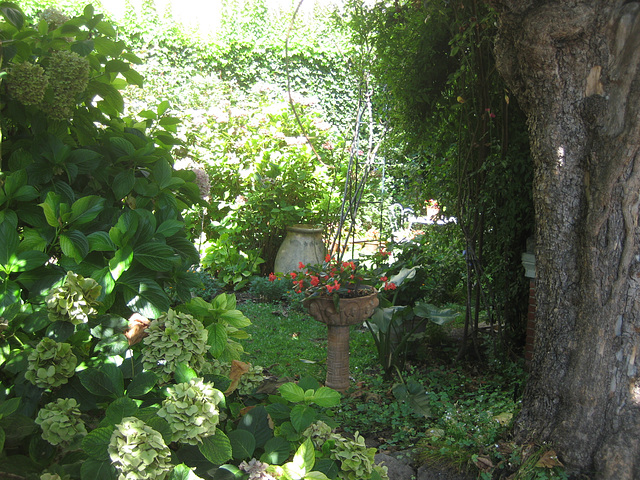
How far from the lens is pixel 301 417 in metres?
1.46

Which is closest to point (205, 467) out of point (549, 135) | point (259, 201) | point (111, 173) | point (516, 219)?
point (111, 173)

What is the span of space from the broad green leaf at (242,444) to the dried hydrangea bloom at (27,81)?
3.26ft

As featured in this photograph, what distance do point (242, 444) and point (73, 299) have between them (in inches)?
21.8

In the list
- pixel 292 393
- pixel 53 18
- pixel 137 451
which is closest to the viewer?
pixel 137 451

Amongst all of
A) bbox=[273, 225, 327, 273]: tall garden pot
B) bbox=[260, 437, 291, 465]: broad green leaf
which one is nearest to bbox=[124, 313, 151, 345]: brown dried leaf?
bbox=[260, 437, 291, 465]: broad green leaf

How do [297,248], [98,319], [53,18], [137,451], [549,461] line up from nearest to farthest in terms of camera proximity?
[137,451] < [98,319] < [53,18] < [549,461] < [297,248]

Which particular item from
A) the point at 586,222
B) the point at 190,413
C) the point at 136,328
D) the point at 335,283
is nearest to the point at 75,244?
the point at 136,328

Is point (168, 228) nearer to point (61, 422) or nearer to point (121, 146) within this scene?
point (121, 146)

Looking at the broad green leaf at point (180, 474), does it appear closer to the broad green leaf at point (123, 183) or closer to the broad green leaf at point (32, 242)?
the broad green leaf at point (32, 242)

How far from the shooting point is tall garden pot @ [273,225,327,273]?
20.9ft

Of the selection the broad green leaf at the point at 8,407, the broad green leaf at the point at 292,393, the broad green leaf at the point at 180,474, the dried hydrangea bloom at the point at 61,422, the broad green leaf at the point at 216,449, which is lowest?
the broad green leaf at the point at 180,474

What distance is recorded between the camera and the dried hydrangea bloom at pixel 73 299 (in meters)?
1.22

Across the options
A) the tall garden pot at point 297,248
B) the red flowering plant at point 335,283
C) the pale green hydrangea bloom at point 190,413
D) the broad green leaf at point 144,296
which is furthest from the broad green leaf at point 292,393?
the tall garden pot at point 297,248

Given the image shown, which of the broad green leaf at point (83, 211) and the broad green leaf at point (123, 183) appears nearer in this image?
A: the broad green leaf at point (83, 211)
